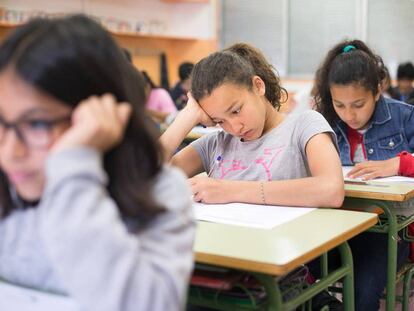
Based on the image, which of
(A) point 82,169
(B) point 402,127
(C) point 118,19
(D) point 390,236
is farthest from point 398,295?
(C) point 118,19

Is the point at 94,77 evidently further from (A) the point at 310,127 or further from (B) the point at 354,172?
(B) the point at 354,172

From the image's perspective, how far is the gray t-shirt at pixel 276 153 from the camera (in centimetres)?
190

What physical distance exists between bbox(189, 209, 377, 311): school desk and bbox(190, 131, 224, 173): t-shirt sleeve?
1.86 feet

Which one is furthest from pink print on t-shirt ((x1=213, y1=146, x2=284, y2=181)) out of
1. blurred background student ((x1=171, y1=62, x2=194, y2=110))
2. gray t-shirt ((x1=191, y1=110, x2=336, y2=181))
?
blurred background student ((x1=171, y1=62, x2=194, y2=110))

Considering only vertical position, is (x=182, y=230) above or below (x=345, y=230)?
above

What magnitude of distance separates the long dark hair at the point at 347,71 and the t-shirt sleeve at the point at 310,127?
0.64 m

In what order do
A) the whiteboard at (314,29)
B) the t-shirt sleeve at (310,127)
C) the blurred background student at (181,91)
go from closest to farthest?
the t-shirt sleeve at (310,127), the blurred background student at (181,91), the whiteboard at (314,29)

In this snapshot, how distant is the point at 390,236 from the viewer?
1.99 meters

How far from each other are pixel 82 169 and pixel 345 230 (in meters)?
0.79

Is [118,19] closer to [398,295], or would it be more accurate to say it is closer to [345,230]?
[398,295]

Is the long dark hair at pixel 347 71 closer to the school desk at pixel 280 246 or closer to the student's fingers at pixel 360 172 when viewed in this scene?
the student's fingers at pixel 360 172

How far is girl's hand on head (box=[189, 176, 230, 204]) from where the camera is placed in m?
1.80

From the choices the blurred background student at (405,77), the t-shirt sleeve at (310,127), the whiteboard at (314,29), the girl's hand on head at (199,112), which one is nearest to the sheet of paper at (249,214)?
the t-shirt sleeve at (310,127)

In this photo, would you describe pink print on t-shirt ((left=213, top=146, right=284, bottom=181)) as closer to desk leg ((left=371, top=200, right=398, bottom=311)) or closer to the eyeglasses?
desk leg ((left=371, top=200, right=398, bottom=311))
